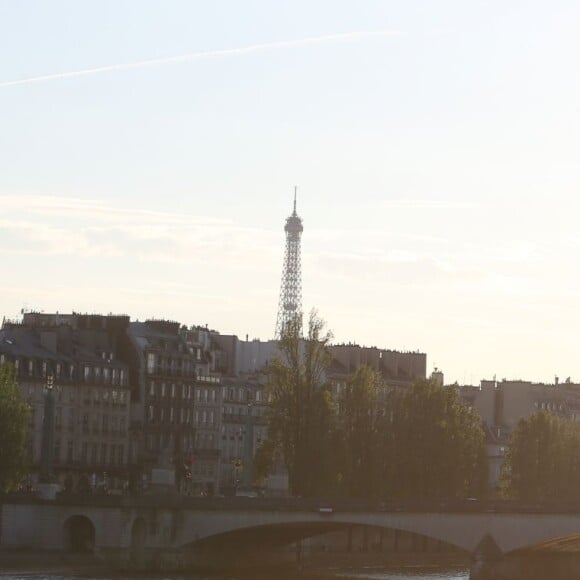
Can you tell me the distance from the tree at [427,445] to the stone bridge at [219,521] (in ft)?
94.0

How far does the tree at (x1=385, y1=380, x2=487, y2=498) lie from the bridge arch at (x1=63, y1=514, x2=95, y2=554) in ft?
108

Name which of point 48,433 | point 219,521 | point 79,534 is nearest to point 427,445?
point 219,521

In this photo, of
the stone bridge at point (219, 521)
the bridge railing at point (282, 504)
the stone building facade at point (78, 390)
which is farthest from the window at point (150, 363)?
the bridge railing at point (282, 504)

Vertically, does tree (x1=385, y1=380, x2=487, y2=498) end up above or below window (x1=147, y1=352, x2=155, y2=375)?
below

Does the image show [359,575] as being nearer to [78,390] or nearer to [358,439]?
[358,439]

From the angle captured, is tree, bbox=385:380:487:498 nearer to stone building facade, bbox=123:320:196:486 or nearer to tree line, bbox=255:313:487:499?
tree line, bbox=255:313:487:499

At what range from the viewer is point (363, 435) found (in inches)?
6658

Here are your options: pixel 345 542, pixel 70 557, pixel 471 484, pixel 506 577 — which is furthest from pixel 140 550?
pixel 471 484

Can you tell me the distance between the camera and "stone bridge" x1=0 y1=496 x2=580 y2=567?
138250 mm

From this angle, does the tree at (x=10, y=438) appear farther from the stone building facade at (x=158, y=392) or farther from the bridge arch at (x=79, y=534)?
the stone building facade at (x=158, y=392)

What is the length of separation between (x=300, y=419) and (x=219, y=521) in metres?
19.6

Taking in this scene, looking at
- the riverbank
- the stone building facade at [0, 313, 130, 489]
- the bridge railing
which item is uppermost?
the stone building facade at [0, 313, 130, 489]

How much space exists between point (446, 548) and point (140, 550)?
4896 cm

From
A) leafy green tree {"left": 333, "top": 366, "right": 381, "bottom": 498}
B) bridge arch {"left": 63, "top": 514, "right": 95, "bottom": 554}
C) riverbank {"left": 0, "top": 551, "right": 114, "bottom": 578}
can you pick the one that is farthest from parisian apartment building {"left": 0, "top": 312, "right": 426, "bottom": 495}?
riverbank {"left": 0, "top": 551, "right": 114, "bottom": 578}
